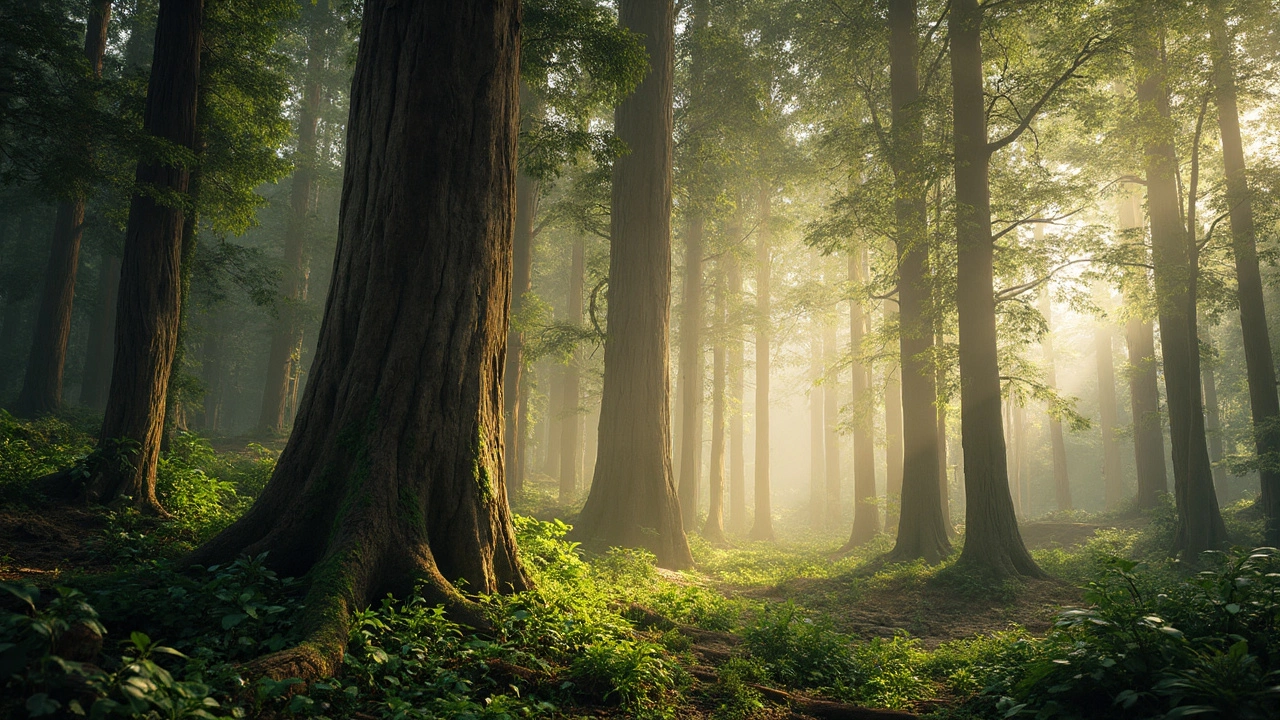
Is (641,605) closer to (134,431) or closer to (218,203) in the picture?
(134,431)

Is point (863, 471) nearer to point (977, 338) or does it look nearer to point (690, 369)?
point (690, 369)

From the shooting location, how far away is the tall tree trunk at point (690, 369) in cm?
1816

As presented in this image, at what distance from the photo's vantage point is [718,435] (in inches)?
804

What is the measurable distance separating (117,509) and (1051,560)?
14485 millimetres

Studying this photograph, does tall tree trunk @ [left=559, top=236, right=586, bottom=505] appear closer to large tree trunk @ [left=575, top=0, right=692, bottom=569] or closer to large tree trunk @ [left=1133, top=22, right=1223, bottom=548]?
large tree trunk @ [left=575, top=0, right=692, bottom=569]

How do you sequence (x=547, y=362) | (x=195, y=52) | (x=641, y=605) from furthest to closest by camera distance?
(x=547, y=362)
(x=195, y=52)
(x=641, y=605)

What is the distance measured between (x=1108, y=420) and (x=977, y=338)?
24297 mm

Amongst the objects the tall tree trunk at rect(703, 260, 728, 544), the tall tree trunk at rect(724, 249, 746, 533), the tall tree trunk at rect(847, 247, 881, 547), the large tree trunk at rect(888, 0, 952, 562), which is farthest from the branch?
the tall tree trunk at rect(724, 249, 746, 533)

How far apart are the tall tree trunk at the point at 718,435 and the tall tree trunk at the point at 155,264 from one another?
13.5 metres

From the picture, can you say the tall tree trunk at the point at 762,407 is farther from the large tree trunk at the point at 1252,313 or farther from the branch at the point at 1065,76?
the large tree trunk at the point at 1252,313

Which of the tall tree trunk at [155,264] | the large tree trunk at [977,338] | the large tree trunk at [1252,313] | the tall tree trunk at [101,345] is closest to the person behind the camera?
the tall tree trunk at [155,264]

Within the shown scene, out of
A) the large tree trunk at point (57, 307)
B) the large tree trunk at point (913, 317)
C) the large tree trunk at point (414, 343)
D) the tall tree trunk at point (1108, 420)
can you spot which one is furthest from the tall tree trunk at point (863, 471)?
the large tree trunk at point (57, 307)

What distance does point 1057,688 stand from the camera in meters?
3.22

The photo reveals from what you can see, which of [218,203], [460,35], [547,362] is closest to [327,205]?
[547,362]
